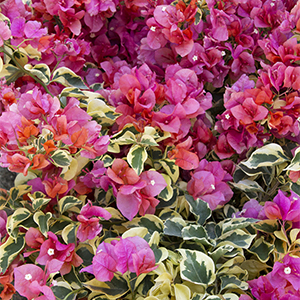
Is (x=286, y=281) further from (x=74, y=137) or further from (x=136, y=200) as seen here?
(x=74, y=137)

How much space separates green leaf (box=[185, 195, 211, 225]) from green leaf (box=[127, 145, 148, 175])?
0.49 ft

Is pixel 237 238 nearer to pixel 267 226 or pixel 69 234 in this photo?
pixel 267 226

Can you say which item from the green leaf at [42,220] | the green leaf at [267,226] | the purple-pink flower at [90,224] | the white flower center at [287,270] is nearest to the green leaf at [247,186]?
the green leaf at [267,226]

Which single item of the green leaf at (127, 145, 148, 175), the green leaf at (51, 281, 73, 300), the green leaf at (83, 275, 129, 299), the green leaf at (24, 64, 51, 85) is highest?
the green leaf at (24, 64, 51, 85)

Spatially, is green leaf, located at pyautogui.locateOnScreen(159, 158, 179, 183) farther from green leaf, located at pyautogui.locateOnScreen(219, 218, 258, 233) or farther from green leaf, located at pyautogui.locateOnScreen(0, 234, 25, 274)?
green leaf, located at pyautogui.locateOnScreen(0, 234, 25, 274)

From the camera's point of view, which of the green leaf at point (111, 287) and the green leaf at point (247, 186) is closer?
the green leaf at point (111, 287)

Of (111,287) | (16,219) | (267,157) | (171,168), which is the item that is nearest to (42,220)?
(16,219)

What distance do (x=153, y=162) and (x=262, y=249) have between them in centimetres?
31

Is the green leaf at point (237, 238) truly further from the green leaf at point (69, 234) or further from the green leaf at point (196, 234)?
the green leaf at point (69, 234)

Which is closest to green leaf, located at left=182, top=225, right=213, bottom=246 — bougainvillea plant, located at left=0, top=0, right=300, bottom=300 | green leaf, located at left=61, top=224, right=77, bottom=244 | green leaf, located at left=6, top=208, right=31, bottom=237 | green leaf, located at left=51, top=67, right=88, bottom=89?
bougainvillea plant, located at left=0, top=0, right=300, bottom=300

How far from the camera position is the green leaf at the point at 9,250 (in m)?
0.64

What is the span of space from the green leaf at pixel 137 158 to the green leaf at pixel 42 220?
199 mm

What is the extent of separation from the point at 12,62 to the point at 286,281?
81 cm

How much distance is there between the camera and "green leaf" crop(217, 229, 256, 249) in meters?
0.67
